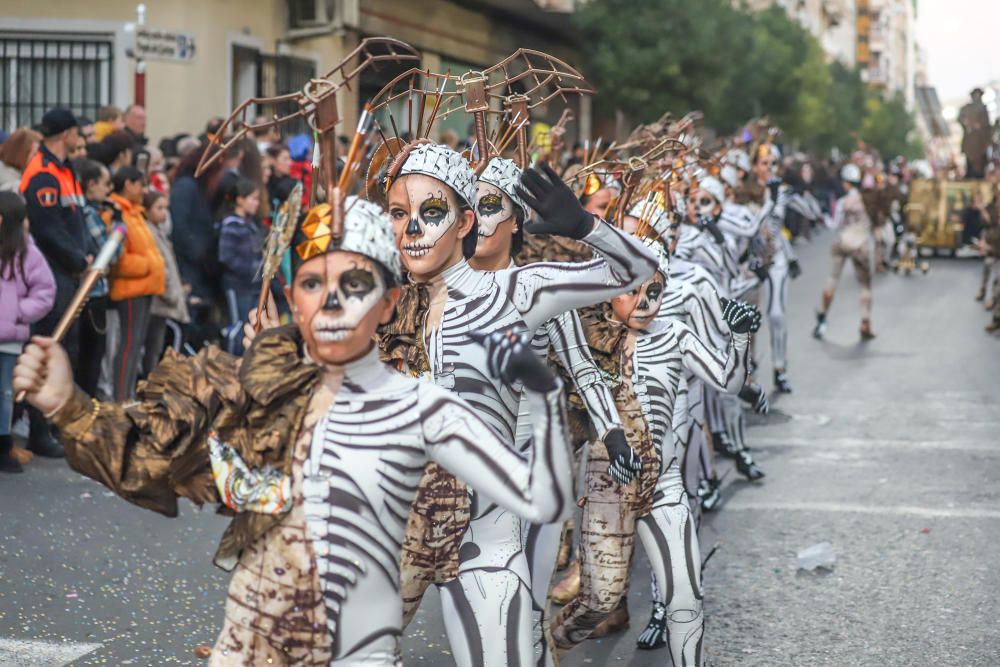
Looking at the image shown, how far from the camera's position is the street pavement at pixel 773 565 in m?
6.55

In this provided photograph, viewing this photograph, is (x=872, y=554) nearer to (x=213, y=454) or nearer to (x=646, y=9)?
(x=213, y=454)

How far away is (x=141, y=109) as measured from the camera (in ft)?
43.2

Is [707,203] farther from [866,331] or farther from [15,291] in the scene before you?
[866,331]

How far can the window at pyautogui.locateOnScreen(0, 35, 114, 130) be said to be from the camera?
19.2 m

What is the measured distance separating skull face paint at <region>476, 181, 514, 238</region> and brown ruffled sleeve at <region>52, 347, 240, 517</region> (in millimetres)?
1855

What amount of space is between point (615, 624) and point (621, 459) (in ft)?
6.05

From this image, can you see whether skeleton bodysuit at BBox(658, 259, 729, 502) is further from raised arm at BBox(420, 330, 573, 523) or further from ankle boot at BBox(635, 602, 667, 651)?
raised arm at BBox(420, 330, 573, 523)

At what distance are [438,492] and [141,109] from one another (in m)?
9.17

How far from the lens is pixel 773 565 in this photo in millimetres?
8164

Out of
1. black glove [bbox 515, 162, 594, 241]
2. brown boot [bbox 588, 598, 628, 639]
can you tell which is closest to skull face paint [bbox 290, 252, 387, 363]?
black glove [bbox 515, 162, 594, 241]

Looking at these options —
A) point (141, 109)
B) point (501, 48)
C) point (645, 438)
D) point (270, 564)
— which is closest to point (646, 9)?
point (501, 48)

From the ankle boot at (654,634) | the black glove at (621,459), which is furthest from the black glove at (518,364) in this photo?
the ankle boot at (654,634)

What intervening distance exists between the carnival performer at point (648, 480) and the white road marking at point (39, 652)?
1.88 metres

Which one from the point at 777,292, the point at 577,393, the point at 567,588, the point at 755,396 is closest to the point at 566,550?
the point at 567,588
